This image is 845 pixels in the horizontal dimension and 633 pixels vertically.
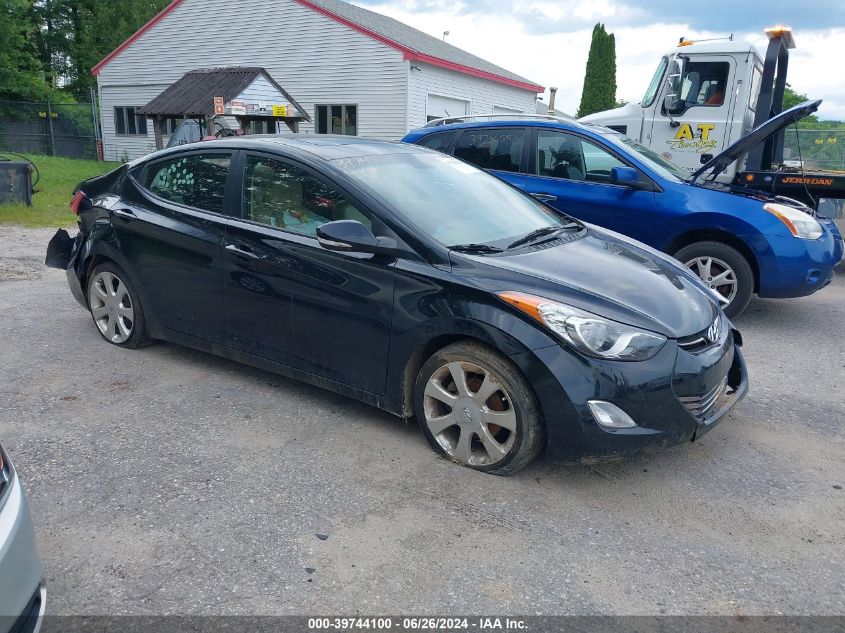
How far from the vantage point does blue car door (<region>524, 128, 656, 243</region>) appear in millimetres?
6383

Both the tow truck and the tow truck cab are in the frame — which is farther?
the tow truck cab

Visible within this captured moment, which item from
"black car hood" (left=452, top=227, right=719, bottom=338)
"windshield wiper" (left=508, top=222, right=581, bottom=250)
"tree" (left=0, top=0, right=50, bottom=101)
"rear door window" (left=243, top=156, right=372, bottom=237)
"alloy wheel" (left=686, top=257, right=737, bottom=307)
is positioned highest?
"tree" (left=0, top=0, right=50, bottom=101)

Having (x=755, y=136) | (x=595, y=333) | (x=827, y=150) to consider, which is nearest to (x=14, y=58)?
(x=827, y=150)

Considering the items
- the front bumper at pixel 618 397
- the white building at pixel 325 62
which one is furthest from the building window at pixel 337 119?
the front bumper at pixel 618 397

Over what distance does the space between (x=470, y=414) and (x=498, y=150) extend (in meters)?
4.34

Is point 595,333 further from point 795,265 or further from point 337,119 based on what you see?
point 337,119

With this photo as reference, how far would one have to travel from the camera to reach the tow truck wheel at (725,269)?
19.8 feet

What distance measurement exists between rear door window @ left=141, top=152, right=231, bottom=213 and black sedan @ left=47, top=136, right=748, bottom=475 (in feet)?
0.04

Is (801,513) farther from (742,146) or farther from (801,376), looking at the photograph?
(742,146)

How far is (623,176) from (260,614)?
16.4 feet

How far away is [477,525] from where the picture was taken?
3008 millimetres

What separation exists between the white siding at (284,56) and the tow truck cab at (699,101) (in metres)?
10.4

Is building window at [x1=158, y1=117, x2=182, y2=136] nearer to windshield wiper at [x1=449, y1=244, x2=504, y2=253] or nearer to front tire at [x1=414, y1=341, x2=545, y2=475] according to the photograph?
windshield wiper at [x1=449, y1=244, x2=504, y2=253]

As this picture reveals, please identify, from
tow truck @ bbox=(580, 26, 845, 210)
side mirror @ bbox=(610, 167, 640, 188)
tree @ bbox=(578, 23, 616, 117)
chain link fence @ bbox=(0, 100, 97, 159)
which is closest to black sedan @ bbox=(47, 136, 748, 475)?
side mirror @ bbox=(610, 167, 640, 188)
